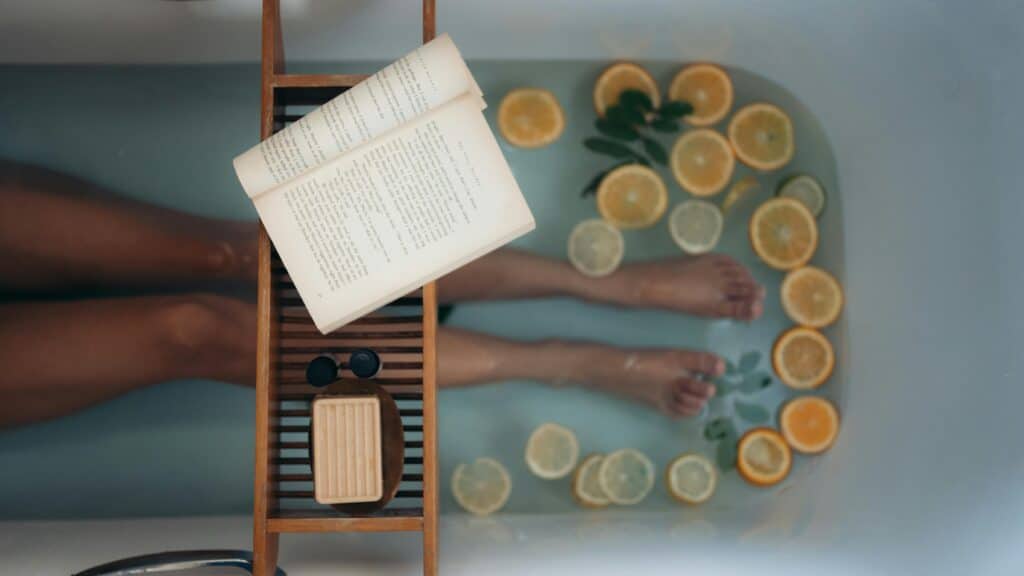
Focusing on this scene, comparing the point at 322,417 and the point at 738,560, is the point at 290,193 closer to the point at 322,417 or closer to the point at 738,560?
the point at 322,417

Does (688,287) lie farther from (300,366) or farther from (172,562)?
(172,562)

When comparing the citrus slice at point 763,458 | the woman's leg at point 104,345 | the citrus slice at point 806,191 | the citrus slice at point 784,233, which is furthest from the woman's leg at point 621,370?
the woman's leg at point 104,345

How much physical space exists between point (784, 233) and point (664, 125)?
0.28m

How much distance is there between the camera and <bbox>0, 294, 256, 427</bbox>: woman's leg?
4.22ft

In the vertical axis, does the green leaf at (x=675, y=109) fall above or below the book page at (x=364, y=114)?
above

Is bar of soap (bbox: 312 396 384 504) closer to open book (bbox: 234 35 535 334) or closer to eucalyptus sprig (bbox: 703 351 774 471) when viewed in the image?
open book (bbox: 234 35 535 334)

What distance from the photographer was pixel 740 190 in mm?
1526

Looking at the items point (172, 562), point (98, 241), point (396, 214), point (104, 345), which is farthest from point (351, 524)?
point (98, 241)

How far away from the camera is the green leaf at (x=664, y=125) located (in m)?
1.52

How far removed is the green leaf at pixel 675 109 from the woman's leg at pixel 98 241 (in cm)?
72

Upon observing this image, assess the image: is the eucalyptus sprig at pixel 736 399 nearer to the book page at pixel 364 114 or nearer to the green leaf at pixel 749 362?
the green leaf at pixel 749 362

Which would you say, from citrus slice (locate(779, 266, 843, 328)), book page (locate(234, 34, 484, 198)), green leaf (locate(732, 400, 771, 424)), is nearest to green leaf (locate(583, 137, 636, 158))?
citrus slice (locate(779, 266, 843, 328))

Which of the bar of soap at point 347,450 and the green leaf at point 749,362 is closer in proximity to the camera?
the bar of soap at point 347,450

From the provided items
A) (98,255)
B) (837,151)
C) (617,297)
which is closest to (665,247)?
(617,297)
